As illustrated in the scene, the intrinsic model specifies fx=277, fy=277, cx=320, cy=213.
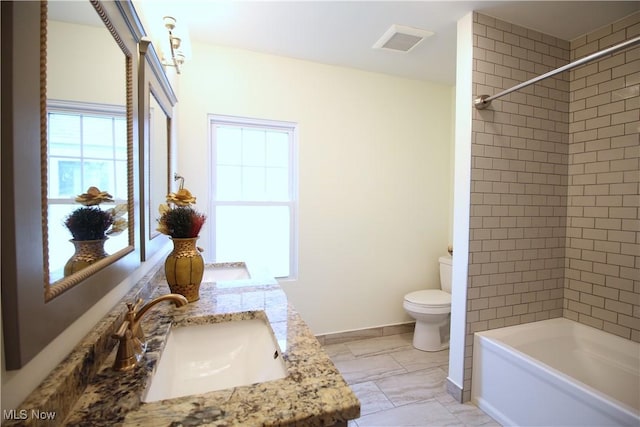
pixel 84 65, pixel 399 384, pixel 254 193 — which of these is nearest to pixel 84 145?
pixel 84 65

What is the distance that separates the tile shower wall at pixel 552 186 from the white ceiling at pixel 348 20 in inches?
4.9

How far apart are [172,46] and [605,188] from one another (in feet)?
9.77

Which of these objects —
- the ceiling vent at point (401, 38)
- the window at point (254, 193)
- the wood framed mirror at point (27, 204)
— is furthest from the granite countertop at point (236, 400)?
the ceiling vent at point (401, 38)

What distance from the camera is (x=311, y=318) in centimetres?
259

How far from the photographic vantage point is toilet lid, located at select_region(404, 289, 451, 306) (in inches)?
98.3

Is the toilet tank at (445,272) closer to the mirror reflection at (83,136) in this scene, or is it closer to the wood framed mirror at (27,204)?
the mirror reflection at (83,136)

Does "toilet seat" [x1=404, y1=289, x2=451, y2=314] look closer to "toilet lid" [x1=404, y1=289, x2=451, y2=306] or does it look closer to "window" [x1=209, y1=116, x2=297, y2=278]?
"toilet lid" [x1=404, y1=289, x2=451, y2=306]

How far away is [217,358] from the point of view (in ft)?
3.26

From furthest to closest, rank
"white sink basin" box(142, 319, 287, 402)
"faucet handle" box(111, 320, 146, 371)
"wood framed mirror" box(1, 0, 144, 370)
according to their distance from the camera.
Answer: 1. "white sink basin" box(142, 319, 287, 402)
2. "faucet handle" box(111, 320, 146, 371)
3. "wood framed mirror" box(1, 0, 144, 370)

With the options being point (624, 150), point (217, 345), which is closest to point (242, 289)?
point (217, 345)

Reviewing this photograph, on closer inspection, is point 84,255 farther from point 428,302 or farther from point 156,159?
point 428,302

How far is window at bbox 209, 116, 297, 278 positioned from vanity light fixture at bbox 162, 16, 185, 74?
2.29 ft

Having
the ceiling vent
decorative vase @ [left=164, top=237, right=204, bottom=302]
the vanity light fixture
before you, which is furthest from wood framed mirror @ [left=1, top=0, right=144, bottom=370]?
the ceiling vent

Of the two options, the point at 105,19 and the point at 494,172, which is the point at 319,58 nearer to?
the point at 494,172
